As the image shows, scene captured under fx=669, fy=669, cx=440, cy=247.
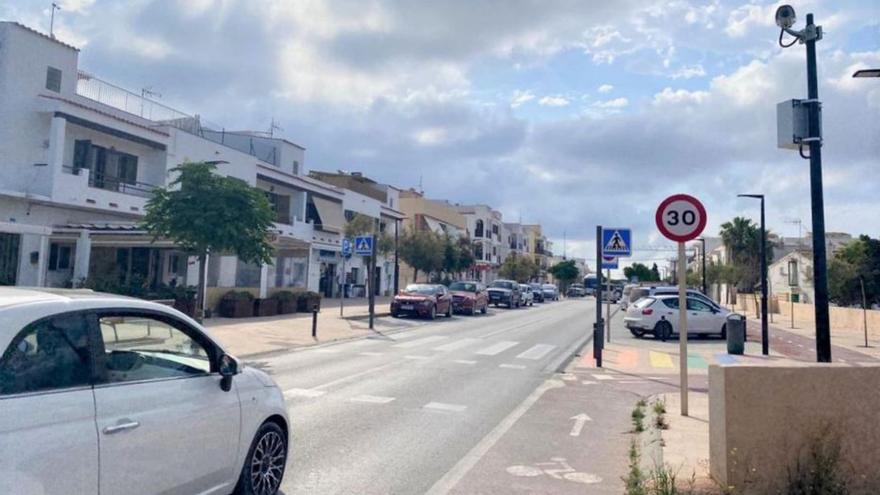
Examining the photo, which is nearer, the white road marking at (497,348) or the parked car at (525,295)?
the white road marking at (497,348)

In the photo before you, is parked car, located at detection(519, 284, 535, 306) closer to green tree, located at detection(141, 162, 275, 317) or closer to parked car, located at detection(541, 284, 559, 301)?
parked car, located at detection(541, 284, 559, 301)

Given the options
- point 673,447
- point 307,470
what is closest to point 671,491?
point 673,447

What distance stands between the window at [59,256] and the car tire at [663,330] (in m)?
22.3

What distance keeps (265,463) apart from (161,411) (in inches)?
52.8

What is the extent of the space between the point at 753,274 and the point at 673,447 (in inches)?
2196

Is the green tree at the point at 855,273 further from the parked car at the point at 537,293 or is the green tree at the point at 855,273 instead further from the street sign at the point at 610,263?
the street sign at the point at 610,263

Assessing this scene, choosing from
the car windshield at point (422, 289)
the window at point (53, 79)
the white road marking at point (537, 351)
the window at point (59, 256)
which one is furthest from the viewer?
the car windshield at point (422, 289)

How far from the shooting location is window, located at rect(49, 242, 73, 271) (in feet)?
→ 83.8

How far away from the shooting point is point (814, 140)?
24.3ft

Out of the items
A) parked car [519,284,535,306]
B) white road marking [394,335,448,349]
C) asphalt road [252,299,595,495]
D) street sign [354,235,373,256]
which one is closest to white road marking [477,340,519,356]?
asphalt road [252,299,595,495]

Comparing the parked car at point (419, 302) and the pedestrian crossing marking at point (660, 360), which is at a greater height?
the parked car at point (419, 302)

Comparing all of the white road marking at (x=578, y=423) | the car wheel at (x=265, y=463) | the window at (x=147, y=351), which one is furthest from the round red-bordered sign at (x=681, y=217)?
the window at (x=147, y=351)

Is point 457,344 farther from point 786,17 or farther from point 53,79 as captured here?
point 53,79

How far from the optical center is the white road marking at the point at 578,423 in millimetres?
8078
